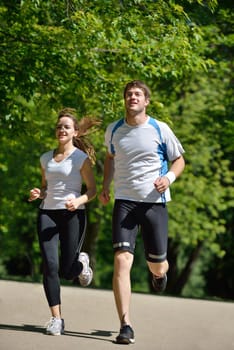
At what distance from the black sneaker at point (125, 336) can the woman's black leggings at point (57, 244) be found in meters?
0.76

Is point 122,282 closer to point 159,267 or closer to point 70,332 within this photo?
point 159,267

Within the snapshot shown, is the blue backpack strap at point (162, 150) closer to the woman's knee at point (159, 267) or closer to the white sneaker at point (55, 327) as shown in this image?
the woman's knee at point (159, 267)

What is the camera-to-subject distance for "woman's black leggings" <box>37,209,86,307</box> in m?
7.00

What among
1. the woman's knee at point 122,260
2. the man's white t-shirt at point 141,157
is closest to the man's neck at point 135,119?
the man's white t-shirt at point 141,157

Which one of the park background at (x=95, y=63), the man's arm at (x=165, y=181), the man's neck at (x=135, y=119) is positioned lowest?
the man's arm at (x=165, y=181)

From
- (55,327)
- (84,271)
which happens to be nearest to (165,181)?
(84,271)

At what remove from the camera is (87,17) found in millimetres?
12000

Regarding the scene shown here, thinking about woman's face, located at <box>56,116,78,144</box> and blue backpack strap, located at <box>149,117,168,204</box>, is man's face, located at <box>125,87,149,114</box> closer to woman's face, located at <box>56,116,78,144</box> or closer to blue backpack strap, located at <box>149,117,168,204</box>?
blue backpack strap, located at <box>149,117,168,204</box>

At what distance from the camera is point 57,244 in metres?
7.03

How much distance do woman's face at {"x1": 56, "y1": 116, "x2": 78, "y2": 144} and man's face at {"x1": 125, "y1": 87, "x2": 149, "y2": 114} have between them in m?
0.70

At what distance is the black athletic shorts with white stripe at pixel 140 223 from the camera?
22.3 feet

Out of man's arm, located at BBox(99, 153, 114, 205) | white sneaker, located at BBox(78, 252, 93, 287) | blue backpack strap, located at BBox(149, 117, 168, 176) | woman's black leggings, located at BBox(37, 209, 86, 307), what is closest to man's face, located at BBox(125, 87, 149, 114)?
blue backpack strap, located at BBox(149, 117, 168, 176)

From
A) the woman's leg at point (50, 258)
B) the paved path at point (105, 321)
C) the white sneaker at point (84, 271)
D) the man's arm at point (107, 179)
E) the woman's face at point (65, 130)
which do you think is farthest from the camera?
the white sneaker at point (84, 271)

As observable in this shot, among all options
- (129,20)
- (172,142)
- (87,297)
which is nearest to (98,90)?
(129,20)
